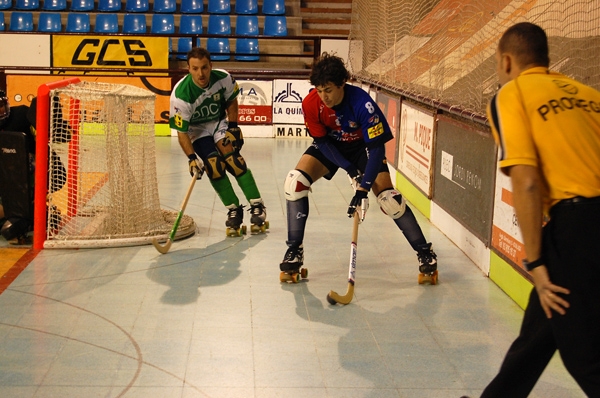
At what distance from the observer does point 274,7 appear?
14656 mm

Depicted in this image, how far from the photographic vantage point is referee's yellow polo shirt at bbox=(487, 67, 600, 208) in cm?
208

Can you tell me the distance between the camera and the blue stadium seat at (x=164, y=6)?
1439 cm

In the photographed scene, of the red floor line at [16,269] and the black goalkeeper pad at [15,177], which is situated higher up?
the black goalkeeper pad at [15,177]

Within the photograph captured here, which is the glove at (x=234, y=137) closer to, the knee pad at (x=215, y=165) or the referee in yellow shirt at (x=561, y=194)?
the knee pad at (x=215, y=165)


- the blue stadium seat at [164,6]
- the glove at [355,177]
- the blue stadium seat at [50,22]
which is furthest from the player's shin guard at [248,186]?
the blue stadium seat at [164,6]

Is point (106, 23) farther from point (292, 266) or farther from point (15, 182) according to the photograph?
point (292, 266)

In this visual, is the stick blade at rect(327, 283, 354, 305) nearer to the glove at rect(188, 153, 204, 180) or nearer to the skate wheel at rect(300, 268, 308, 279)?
the skate wheel at rect(300, 268, 308, 279)

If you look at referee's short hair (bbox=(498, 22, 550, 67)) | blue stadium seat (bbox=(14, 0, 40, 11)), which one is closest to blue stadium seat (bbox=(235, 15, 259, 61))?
blue stadium seat (bbox=(14, 0, 40, 11))

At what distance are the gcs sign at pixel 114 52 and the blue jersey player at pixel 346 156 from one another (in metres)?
6.96

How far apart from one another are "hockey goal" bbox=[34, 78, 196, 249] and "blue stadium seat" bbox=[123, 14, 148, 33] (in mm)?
8430

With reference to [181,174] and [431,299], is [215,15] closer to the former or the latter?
[181,174]

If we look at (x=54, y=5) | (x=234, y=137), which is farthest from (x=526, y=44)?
(x=54, y=5)

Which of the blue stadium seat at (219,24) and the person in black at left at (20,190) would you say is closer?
the person in black at left at (20,190)

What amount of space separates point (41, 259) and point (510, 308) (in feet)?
9.65
